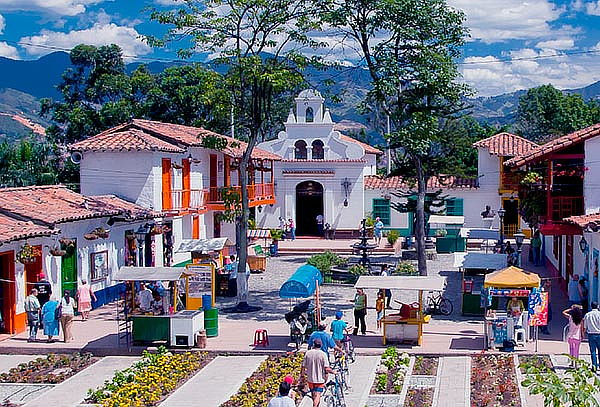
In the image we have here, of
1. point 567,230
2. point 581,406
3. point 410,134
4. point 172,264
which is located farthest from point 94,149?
point 581,406

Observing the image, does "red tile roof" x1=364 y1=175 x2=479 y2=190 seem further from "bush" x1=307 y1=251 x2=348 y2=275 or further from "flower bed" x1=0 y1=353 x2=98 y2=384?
"flower bed" x1=0 y1=353 x2=98 y2=384

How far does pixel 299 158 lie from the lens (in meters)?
46.7

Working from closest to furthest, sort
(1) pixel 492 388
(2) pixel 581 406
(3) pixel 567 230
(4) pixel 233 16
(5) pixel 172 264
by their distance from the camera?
1. (2) pixel 581 406
2. (1) pixel 492 388
3. (3) pixel 567 230
4. (4) pixel 233 16
5. (5) pixel 172 264

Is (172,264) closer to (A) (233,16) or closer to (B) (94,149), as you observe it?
(B) (94,149)

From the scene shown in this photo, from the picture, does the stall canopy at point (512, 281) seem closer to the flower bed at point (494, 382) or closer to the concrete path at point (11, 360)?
the flower bed at point (494, 382)

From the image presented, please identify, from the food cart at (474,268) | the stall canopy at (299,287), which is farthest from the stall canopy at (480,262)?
the stall canopy at (299,287)

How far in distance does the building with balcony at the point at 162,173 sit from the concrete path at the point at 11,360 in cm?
937

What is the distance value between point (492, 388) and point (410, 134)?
13295mm

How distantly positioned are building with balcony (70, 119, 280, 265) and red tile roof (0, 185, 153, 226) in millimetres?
1027

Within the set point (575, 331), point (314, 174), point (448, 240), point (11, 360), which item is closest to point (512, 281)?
point (575, 331)

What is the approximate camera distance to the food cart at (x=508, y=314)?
1844 cm

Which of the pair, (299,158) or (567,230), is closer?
(567,230)

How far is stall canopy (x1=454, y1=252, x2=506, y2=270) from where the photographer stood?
23953mm

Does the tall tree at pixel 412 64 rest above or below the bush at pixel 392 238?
above
